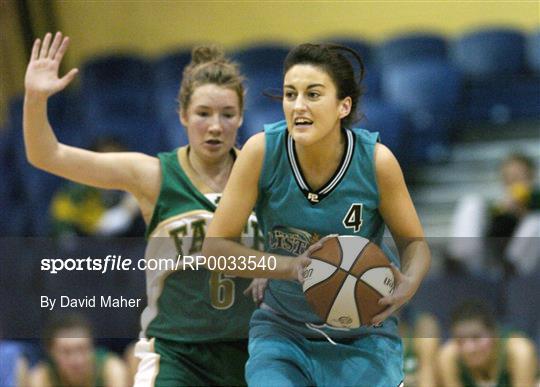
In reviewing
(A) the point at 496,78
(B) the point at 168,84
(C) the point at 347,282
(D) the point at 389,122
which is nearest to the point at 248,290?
(C) the point at 347,282

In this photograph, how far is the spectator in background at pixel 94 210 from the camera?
6348mm

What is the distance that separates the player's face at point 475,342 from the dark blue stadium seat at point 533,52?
248cm

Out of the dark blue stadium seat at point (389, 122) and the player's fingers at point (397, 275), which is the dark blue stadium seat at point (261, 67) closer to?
the dark blue stadium seat at point (389, 122)

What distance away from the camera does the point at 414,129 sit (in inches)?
277

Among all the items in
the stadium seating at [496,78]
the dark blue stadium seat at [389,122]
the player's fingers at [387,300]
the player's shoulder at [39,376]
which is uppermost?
the stadium seating at [496,78]

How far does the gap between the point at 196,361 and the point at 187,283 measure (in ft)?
0.88

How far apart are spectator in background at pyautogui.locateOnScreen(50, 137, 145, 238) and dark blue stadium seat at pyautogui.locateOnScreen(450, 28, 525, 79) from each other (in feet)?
7.83

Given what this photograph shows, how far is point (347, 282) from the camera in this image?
336cm

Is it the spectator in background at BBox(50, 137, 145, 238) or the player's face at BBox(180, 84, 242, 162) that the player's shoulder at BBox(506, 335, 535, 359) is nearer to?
the player's face at BBox(180, 84, 242, 162)

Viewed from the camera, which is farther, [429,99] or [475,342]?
[429,99]

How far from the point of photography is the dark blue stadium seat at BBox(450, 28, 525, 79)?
719 cm

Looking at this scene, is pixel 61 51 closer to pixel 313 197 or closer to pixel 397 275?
pixel 313 197

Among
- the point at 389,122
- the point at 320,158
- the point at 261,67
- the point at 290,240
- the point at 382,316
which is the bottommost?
the point at 382,316

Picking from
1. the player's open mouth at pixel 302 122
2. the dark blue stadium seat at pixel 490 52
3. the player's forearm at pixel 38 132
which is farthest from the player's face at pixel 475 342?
the dark blue stadium seat at pixel 490 52
